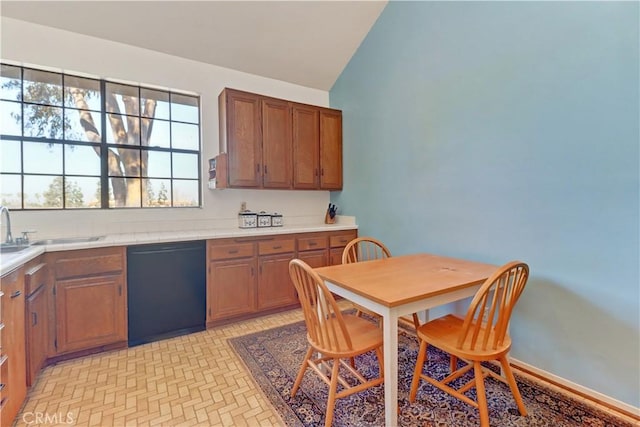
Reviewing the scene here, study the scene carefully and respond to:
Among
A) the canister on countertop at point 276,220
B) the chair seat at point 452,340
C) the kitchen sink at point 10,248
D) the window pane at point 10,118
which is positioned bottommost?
the chair seat at point 452,340

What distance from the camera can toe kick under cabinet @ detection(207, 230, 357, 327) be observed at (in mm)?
2781

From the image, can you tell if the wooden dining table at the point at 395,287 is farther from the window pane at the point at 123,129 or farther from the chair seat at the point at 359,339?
the window pane at the point at 123,129

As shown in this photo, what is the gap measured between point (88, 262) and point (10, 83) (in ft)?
5.65

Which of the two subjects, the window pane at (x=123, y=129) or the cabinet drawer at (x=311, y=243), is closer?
the window pane at (x=123, y=129)

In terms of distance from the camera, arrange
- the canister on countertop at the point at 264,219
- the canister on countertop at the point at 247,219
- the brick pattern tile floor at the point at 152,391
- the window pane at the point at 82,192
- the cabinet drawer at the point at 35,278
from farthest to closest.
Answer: the canister on countertop at the point at 264,219 → the canister on countertop at the point at 247,219 → the window pane at the point at 82,192 → the cabinet drawer at the point at 35,278 → the brick pattern tile floor at the point at 152,391

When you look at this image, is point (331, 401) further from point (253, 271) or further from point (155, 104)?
point (155, 104)

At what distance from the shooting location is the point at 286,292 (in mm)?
3182

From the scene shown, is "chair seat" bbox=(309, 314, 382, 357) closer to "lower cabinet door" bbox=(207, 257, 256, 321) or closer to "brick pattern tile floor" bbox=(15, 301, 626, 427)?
"brick pattern tile floor" bbox=(15, 301, 626, 427)

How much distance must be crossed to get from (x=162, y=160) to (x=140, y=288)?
1.38 metres

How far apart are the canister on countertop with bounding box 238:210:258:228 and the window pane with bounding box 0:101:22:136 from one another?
201cm

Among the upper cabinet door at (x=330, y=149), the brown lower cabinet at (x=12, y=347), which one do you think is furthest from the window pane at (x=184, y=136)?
the brown lower cabinet at (x=12, y=347)

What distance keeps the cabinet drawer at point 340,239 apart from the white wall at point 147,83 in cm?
64

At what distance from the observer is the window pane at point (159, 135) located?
307 centimetres

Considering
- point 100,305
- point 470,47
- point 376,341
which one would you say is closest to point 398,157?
point 470,47
